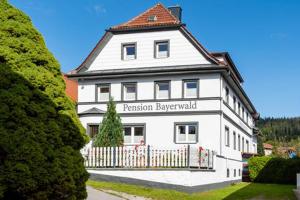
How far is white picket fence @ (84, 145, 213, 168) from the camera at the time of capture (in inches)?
887

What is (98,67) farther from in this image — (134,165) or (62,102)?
(62,102)

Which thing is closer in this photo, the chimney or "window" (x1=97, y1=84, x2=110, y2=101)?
"window" (x1=97, y1=84, x2=110, y2=101)

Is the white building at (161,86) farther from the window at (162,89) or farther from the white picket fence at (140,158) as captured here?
the white picket fence at (140,158)

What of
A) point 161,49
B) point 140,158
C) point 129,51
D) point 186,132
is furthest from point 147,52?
point 140,158

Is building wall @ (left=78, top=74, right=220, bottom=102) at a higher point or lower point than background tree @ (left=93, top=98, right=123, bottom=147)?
higher

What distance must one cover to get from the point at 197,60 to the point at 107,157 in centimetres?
1037

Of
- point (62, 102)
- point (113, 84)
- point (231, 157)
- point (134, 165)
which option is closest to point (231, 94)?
point (231, 157)

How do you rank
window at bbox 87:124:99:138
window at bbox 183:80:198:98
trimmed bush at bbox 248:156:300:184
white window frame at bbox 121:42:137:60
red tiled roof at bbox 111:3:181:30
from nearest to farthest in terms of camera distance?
window at bbox 183:80:198:98, red tiled roof at bbox 111:3:181:30, trimmed bush at bbox 248:156:300:184, window at bbox 87:124:99:138, white window frame at bbox 121:42:137:60

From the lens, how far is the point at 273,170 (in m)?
33.2

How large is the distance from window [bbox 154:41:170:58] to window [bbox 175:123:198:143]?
469 centimetres

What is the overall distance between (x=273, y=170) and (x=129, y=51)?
1244 cm

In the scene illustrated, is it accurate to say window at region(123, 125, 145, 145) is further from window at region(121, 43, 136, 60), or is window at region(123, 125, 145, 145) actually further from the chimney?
the chimney

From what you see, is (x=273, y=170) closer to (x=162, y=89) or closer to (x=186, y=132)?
(x=186, y=132)

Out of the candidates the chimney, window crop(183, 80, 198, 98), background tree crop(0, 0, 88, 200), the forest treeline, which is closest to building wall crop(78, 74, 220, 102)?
window crop(183, 80, 198, 98)
